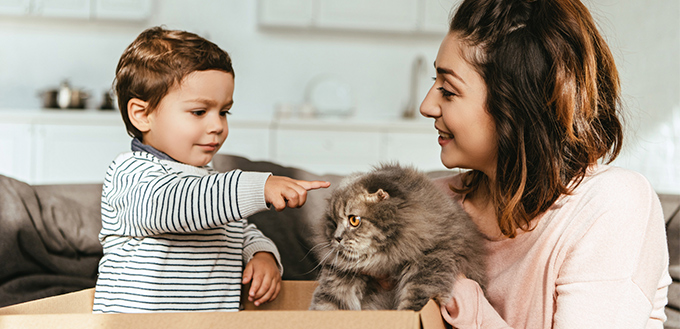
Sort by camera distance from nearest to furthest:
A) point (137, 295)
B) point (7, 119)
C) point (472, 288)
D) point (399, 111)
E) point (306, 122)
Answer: point (472, 288) → point (137, 295) → point (7, 119) → point (306, 122) → point (399, 111)

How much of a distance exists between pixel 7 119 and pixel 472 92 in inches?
169

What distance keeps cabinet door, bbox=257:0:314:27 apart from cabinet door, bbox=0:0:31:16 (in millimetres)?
2084

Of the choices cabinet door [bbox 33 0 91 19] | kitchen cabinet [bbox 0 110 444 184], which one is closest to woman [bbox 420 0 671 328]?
kitchen cabinet [bbox 0 110 444 184]

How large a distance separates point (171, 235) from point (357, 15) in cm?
410

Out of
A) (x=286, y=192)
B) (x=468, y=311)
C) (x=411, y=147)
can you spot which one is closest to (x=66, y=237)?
(x=286, y=192)

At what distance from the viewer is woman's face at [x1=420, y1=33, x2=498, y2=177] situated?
116 cm

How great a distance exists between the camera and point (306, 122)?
446cm

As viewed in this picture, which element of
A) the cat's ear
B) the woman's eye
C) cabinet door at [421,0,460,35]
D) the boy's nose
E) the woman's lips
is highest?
cabinet door at [421,0,460,35]

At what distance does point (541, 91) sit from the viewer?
1.12 metres

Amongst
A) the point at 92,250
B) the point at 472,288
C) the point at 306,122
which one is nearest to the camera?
the point at 472,288

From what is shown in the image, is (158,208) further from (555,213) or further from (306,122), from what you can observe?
(306,122)

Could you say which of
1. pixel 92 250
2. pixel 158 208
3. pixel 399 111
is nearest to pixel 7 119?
pixel 92 250

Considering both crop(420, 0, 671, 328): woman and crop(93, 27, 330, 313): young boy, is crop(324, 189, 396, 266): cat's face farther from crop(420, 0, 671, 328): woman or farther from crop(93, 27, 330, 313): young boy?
crop(93, 27, 330, 313): young boy

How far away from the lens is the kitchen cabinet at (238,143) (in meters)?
4.26
